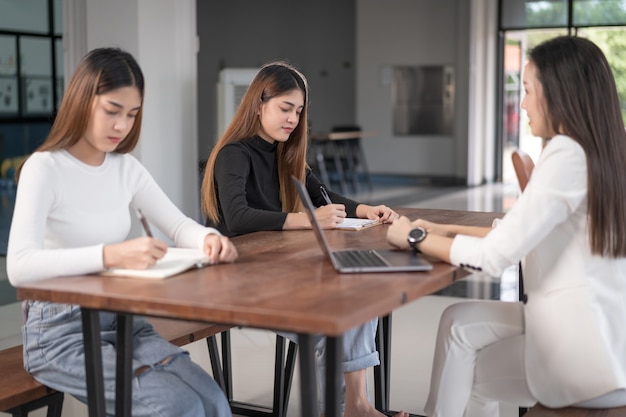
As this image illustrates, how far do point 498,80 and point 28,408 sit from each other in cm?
1164

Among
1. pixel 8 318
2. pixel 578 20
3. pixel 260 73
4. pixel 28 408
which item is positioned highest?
pixel 578 20

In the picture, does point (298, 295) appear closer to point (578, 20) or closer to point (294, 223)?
point (294, 223)

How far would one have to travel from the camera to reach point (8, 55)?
20.3 ft

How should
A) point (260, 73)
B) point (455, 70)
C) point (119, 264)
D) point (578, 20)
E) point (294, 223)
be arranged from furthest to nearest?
point (455, 70) → point (578, 20) → point (260, 73) → point (294, 223) → point (119, 264)

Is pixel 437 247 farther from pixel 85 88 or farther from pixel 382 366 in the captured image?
pixel 382 366

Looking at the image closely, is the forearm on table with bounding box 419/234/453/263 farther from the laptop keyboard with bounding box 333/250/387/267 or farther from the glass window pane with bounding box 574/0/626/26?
the glass window pane with bounding box 574/0/626/26

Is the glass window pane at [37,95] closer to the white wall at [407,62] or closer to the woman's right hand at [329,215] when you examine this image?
the woman's right hand at [329,215]

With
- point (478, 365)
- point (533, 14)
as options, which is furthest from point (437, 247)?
point (533, 14)

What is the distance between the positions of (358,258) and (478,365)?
382 mm

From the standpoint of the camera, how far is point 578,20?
12.4 meters

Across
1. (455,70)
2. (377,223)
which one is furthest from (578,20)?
(377,223)

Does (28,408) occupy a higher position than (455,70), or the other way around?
(455,70)

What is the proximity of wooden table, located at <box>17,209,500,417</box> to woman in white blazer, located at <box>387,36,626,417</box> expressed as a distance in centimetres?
19

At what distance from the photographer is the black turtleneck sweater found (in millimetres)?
2830
